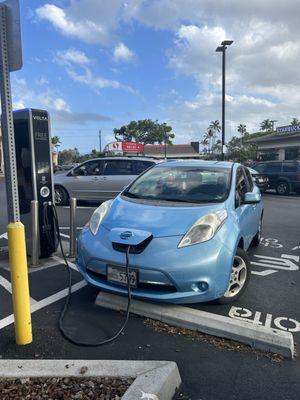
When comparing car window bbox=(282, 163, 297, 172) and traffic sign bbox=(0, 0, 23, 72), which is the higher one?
traffic sign bbox=(0, 0, 23, 72)

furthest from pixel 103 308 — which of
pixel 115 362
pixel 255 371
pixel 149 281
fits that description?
pixel 255 371

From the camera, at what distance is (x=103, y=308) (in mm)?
4293

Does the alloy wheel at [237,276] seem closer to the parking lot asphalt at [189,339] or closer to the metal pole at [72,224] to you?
the parking lot asphalt at [189,339]

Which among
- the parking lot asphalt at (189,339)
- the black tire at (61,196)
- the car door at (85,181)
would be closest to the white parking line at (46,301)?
the parking lot asphalt at (189,339)

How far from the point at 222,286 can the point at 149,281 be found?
73 cm

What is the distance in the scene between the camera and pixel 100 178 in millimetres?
12352

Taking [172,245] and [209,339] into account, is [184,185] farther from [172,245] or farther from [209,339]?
[209,339]

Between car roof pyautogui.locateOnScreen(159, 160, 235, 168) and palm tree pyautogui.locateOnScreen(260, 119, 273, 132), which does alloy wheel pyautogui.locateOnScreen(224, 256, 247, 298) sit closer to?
car roof pyautogui.locateOnScreen(159, 160, 235, 168)

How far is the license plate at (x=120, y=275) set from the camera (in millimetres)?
3922

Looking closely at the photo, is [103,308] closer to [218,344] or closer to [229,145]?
[218,344]

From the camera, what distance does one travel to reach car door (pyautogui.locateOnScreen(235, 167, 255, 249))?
16.6 feet

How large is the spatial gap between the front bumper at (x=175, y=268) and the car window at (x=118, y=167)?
8199 millimetres

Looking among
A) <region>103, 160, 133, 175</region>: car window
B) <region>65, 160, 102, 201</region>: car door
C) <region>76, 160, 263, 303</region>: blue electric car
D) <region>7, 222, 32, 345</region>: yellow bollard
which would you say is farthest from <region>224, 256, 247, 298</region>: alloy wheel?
<region>65, 160, 102, 201</region>: car door

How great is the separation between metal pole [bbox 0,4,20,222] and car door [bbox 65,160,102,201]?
9.13 meters
